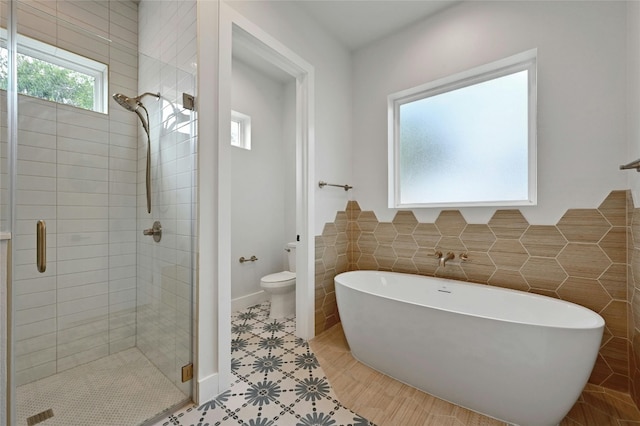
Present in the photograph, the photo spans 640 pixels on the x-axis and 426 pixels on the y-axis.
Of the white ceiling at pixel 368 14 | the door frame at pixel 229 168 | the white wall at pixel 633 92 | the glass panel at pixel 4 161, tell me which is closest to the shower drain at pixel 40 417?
the door frame at pixel 229 168

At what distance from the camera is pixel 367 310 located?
1747 mm

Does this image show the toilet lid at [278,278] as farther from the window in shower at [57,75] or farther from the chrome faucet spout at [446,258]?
the window in shower at [57,75]

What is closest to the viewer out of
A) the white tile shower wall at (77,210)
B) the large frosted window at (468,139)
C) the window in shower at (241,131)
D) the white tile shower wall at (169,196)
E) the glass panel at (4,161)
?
the glass panel at (4,161)

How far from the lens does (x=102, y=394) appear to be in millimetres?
1521

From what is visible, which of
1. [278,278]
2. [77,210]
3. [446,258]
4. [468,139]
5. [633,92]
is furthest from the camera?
[278,278]

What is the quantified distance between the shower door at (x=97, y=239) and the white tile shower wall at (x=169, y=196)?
0.01 meters

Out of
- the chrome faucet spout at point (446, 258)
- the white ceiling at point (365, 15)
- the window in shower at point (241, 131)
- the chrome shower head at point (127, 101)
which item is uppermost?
the white ceiling at point (365, 15)

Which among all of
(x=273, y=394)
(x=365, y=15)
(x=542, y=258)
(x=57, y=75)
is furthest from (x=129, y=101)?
(x=542, y=258)

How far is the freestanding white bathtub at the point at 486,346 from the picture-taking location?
1.19 metres

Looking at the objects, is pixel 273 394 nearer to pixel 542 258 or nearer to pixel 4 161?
pixel 4 161

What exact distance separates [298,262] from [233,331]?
916 mm

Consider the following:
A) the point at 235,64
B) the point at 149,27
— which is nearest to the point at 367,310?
the point at 149,27

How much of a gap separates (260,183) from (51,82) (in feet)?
6.50

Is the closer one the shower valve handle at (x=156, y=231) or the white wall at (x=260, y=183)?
the shower valve handle at (x=156, y=231)
